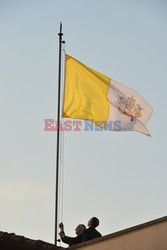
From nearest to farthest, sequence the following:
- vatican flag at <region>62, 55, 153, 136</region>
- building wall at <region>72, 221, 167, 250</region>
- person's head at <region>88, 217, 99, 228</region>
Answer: building wall at <region>72, 221, 167, 250</region>
person's head at <region>88, 217, 99, 228</region>
vatican flag at <region>62, 55, 153, 136</region>

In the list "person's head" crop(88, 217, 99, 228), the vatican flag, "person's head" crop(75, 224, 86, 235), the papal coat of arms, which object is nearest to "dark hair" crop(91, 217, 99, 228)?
"person's head" crop(88, 217, 99, 228)

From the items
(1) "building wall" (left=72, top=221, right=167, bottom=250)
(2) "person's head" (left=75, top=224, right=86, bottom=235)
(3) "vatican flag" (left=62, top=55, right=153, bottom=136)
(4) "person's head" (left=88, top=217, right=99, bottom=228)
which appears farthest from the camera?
(3) "vatican flag" (left=62, top=55, right=153, bottom=136)

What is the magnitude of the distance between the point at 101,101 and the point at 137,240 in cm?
732

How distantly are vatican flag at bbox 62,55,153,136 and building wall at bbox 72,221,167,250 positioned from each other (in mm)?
5722

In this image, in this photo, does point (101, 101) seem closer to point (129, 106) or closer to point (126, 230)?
point (129, 106)

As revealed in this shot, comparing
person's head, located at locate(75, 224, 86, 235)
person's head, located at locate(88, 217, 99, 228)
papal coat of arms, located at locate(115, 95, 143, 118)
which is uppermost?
papal coat of arms, located at locate(115, 95, 143, 118)

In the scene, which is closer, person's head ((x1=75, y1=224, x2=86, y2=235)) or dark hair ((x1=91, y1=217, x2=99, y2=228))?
dark hair ((x1=91, y1=217, x2=99, y2=228))

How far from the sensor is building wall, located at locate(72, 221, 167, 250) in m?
14.7

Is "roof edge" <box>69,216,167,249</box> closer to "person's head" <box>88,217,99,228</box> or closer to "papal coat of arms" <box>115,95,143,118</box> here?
"person's head" <box>88,217,99,228</box>

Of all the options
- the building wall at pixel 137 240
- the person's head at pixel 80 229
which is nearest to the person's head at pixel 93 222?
the person's head at pixel 80 229

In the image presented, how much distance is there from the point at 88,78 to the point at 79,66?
0.47 meters

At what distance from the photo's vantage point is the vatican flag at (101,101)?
833 inches

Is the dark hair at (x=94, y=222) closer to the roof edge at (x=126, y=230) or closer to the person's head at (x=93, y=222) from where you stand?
the person's head at (x=93, y=222)

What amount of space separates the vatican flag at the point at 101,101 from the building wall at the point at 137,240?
5.72 m
